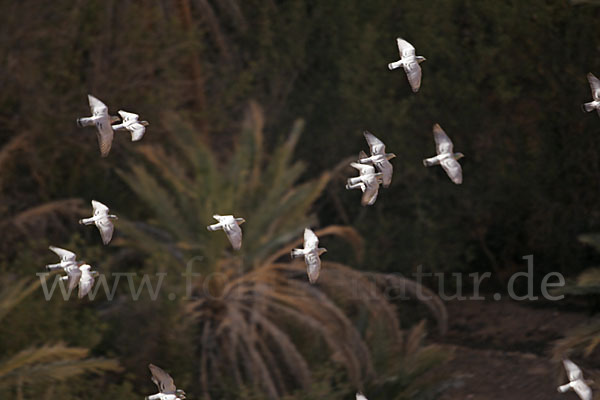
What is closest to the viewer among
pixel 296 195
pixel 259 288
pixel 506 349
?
pixel 259 288

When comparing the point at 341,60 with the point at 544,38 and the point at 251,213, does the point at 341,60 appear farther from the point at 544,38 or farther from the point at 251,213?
the point at 251,213

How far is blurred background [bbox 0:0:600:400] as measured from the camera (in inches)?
220

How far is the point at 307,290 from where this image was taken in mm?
5926

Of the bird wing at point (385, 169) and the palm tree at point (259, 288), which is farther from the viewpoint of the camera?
the palm tree at point (259, 288)

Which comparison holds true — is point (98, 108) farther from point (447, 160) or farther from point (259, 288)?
point (259, 288)

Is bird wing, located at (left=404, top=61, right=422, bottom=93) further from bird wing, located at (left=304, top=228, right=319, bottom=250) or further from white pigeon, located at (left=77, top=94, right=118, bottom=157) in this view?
white pigeon, located at (left=77, top=94, right=118, bottom=157)

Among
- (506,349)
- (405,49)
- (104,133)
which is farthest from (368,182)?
(506,349)

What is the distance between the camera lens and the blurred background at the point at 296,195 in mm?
5586

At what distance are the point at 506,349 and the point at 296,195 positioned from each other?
212cm

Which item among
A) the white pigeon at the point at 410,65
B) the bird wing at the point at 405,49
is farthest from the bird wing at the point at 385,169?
the bird wing at the point at 405,49

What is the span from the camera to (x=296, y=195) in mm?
6328

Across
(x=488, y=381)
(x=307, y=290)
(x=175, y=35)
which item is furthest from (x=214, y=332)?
(x=175, y=35)

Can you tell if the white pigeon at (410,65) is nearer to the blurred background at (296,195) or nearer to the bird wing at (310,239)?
the bird wing at (310,239)

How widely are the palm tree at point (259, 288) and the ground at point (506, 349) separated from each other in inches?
24.3
